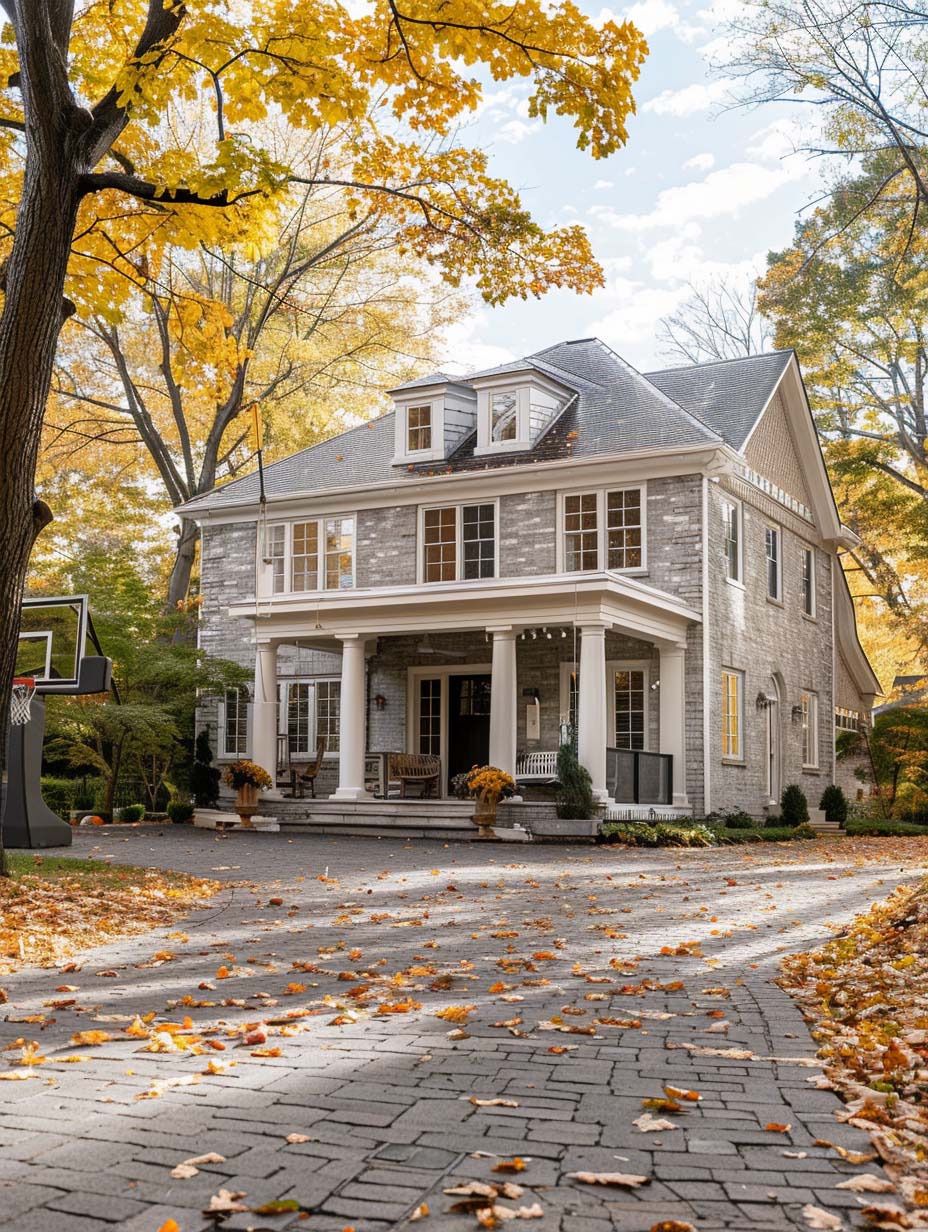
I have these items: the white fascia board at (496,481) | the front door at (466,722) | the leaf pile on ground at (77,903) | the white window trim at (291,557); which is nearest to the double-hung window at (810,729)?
the front door at (466,722)

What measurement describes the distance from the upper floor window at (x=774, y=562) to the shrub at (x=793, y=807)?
3774mm

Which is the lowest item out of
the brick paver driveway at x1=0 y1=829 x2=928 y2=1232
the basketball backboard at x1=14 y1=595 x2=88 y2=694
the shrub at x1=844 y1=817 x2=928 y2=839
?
the shrub at x1=844 y1=817 x2=928 y2=839

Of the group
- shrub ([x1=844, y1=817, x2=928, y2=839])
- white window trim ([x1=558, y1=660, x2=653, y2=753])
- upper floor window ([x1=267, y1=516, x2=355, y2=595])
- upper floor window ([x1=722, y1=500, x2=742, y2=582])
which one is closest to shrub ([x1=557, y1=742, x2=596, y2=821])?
white window trim ([x1=558, y1=660, x2=653, y2=753])

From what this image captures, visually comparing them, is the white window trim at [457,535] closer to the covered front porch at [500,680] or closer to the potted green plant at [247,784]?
the covered front porch at [500,680]

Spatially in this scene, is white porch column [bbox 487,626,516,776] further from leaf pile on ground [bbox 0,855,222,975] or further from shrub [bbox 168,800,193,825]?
leaf pile on ground [bbox 0,855,222,975]

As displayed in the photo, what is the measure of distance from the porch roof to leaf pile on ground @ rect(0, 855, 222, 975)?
8437 millimetres

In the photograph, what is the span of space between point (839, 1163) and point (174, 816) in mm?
19693

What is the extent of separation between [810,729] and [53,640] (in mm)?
17536

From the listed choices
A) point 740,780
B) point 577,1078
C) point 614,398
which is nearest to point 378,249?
point 614,398

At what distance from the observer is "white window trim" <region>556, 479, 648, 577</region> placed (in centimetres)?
2114

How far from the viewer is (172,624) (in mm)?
26375

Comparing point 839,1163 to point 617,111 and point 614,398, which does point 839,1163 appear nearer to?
point 617,111

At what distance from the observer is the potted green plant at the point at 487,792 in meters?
18.0

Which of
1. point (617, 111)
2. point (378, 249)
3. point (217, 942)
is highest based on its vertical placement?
point (378, 249)
